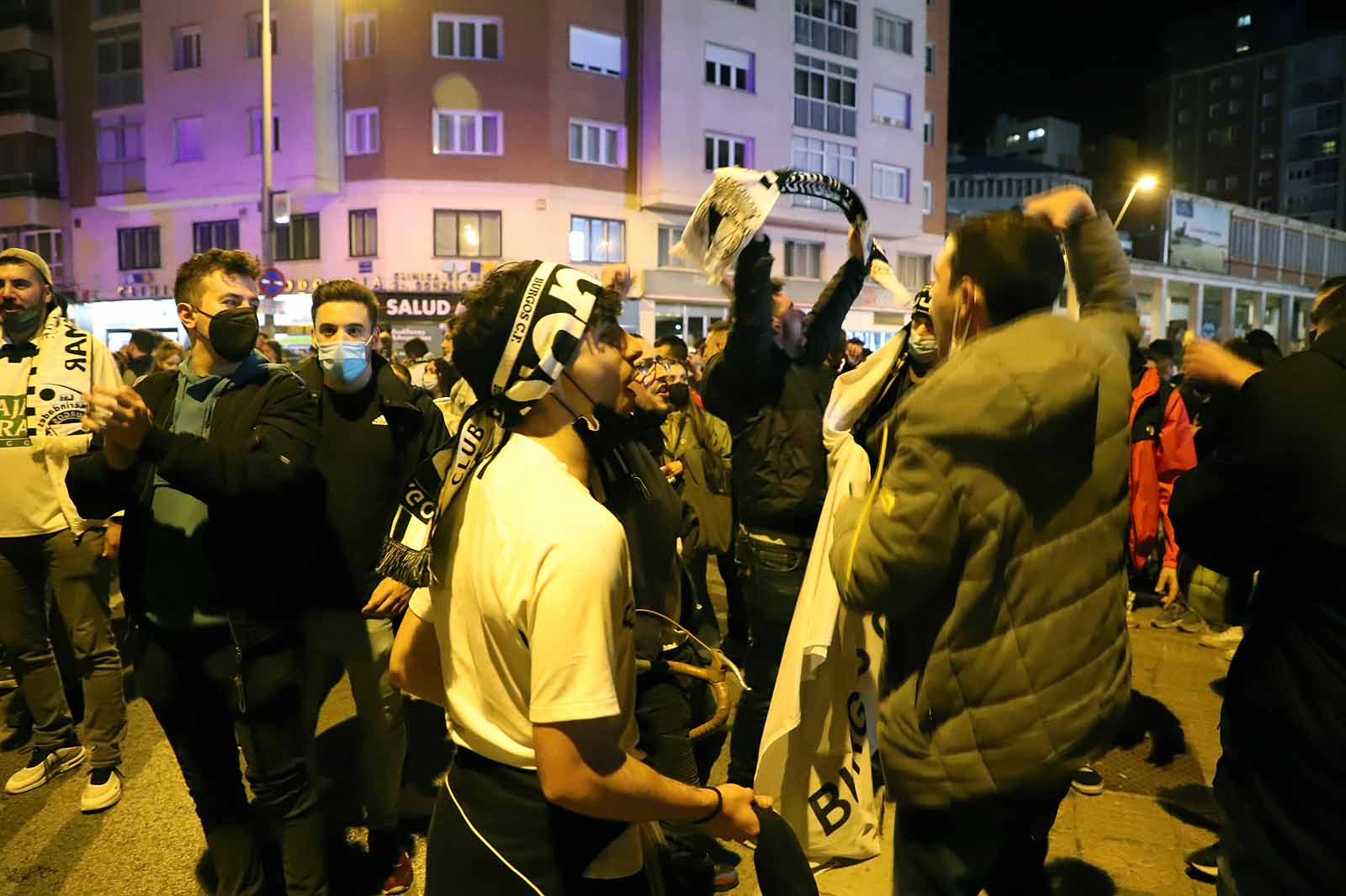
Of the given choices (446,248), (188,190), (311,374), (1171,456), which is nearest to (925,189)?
(446,248)

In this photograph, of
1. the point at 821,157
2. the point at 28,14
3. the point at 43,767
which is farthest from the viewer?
the point at 821,157

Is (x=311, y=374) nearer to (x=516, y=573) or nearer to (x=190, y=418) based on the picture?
(x=190, y=418)

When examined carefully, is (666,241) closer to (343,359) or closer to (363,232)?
(363,232)

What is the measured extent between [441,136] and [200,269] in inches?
1024

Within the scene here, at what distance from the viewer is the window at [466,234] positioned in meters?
27.1

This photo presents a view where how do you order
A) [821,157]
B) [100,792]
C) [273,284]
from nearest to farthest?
[100,792]
[273,284]
[821,157]

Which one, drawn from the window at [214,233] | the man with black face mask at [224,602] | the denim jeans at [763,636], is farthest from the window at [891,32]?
the man with black face mask at [224,602]

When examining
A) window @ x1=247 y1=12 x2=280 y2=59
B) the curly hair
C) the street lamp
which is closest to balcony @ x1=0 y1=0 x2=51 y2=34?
window @ x1=247 y1=12 x2=280 y2=59

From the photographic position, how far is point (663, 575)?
9.00ft

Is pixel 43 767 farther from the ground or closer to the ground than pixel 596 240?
closer to the ground

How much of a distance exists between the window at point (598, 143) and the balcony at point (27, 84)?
1980 cm

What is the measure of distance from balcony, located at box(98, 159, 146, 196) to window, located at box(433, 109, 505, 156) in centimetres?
1097

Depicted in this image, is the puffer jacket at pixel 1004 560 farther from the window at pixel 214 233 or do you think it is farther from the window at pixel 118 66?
the window at pixel 118 66

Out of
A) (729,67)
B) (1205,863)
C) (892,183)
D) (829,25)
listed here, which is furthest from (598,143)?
(1205,863)
